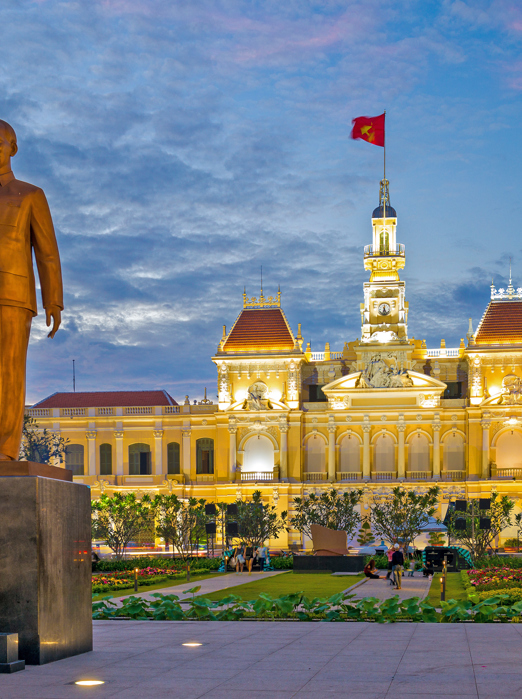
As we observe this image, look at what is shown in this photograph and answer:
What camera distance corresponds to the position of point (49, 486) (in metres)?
11.0

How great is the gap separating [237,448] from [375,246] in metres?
16.8

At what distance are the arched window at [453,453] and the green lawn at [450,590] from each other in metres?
25.2

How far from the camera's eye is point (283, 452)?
60906 mm

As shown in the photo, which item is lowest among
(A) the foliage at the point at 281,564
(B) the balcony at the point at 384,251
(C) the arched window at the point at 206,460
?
(A) the foliage at the point at 281,564

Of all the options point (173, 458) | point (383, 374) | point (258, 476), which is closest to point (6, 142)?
point (383, 374)

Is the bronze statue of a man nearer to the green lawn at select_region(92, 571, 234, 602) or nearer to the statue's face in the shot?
the statue's face

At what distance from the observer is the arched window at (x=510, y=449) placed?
59438 millimetres

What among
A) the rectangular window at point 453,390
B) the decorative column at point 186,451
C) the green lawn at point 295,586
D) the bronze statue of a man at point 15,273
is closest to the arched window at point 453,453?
the rectangular window at point 453,390

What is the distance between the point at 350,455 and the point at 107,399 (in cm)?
1745

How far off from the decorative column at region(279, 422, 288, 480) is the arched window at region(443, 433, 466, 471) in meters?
10.2

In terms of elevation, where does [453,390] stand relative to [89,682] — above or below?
above

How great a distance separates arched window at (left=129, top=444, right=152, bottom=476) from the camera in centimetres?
6341

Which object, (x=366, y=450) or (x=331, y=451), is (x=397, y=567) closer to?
(x=366, y=450)

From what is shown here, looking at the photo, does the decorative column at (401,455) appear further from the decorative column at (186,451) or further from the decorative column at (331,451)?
the decorative column at (186,451)
